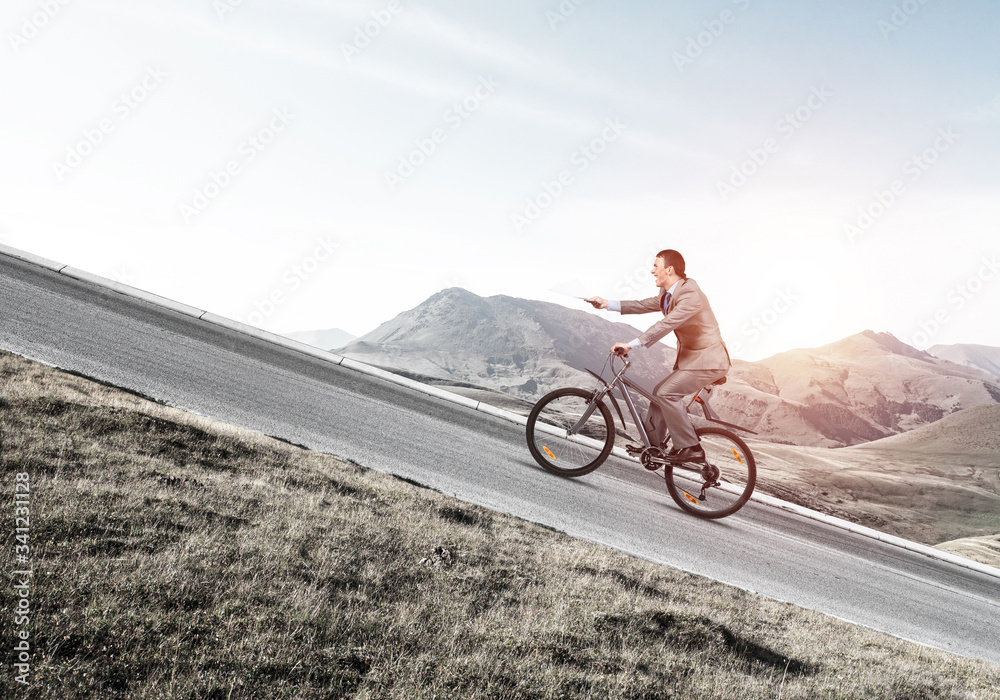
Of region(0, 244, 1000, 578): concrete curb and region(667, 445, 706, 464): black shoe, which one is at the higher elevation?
region(667, 445, 706, 464): black shoe

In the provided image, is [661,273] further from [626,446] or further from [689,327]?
[626,446]

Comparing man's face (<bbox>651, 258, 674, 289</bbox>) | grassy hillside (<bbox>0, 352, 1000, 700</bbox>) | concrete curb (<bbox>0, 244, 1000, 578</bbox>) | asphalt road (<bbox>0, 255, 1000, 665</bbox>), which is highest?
man's face (<bbox>651, 258, 674, 289</bbox>)

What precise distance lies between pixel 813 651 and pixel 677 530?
7.77 ft

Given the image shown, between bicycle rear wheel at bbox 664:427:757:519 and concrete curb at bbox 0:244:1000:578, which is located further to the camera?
concrete curb at bbox 0:244:1000:578

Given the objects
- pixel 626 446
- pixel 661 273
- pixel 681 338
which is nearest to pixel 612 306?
pixel 661 273

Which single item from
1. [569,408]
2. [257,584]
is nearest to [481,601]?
[257,584]

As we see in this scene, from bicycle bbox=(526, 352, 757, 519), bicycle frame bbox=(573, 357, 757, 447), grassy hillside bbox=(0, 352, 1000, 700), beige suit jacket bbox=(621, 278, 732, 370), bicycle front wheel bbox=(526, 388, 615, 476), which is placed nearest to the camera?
grassy hillside bbox=(0, 352, 1000, 700)

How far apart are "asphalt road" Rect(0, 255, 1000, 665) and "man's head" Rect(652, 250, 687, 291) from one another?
9.18 feet

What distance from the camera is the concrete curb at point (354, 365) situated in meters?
10.1

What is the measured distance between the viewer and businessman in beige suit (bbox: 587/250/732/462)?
5.97 m

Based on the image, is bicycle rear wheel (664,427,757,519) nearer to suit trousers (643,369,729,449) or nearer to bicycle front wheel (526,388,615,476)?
suit trousers (643,369,729,449)

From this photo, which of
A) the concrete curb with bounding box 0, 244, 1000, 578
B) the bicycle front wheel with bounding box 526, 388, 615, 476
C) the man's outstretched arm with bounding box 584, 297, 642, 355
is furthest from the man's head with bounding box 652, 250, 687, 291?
the concrete curb with bounding box 0, 244, 1000, 578

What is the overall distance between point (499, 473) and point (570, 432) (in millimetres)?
1093

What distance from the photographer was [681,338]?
628 centimetres
